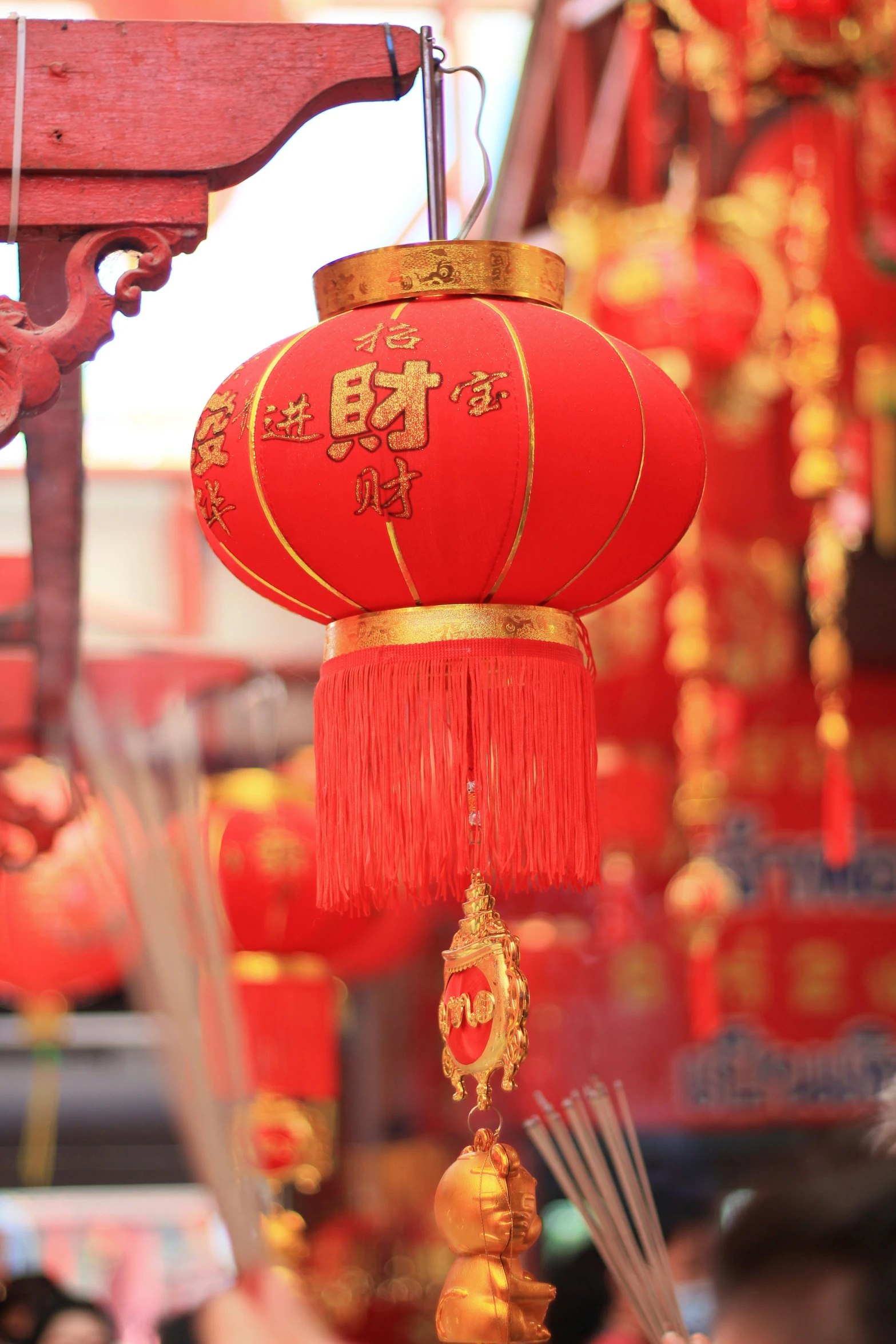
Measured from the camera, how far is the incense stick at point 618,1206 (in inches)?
70.0

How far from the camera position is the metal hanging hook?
1757mm

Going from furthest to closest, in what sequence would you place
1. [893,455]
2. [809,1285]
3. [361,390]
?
[893,455], [361,390], [809,1285]

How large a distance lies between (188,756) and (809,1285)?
2.41 metres

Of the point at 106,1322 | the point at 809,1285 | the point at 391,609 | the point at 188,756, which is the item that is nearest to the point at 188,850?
the point at 188,756

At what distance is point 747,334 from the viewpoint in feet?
14.9

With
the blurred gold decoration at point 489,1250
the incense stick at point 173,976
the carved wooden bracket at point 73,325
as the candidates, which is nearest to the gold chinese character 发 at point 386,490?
the carved wooden bracket at point 73,325

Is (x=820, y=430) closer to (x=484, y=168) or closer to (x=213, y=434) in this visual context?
(x=484, y=168)

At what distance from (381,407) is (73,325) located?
1.01ft

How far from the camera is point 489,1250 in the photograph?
167 centimetres

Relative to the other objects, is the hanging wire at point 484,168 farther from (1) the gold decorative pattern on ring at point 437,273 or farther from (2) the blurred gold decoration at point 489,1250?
(2) the blurred gold decoration at point 489,1250

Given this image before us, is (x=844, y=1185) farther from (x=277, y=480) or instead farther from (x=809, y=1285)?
(x=277, y=480)

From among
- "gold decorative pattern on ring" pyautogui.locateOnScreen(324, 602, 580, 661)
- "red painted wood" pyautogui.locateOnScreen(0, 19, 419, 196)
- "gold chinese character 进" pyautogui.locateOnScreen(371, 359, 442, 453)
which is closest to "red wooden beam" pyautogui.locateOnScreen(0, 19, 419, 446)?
"red painted wood" pyautogui.locateOnScreen(0, 19, 419, 196)

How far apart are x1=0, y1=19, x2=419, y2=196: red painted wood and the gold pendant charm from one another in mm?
758

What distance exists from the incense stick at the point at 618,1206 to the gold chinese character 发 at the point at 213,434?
712 millimetres
